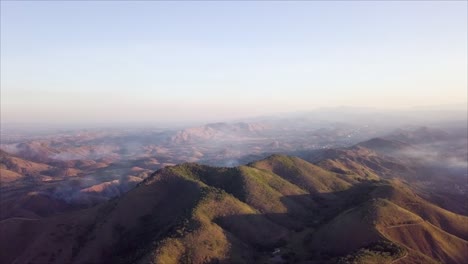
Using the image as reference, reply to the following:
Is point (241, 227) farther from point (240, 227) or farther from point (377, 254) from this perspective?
point (377, 254)

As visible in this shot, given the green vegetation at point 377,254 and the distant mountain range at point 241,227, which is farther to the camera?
the distant mountain range at point 241,227

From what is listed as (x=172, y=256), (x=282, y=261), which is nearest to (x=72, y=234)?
(x=172, y=256)

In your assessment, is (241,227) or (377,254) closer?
(377,254)

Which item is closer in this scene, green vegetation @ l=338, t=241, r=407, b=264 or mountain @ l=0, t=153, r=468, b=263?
green vegetation @ l=338, t=241, r=407, b=264

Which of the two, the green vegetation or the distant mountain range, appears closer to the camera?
the green vegetation

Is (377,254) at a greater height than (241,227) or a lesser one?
lesser

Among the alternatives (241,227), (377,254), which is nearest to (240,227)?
(241,227)

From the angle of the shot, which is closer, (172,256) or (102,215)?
(172,256)

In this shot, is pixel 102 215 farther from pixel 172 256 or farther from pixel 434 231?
pixel 434 231
